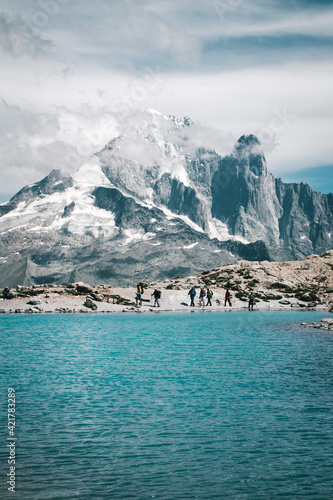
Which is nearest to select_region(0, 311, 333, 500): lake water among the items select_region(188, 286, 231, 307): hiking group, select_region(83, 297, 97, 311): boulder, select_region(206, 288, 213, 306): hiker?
select_region(83, 297, 97, 311): boulder

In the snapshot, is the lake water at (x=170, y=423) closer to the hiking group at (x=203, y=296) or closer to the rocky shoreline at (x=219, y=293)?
the rocky shoreline at (x=219, y=293)

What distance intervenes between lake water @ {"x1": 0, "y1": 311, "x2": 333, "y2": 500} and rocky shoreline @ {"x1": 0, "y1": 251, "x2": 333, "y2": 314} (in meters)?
44.2

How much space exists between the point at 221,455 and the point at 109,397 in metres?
6.99

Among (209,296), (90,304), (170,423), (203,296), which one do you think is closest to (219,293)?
(209,296)

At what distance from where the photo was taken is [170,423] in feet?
54.2

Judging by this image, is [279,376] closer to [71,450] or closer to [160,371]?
[160,371]

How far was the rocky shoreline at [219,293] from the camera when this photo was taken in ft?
251

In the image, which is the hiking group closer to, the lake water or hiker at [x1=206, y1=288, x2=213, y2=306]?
hiker at [x1=206, y1=288, x2=213, y2=306]

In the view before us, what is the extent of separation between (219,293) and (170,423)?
7775 cm

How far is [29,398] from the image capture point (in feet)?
63.6

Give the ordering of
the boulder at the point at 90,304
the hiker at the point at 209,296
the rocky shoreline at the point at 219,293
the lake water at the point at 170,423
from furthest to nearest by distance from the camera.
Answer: the hiker at the point at 209,296 → the rocky shoreline at the point at 219,293 → the boulder at the point at 90,304 → the lake water at the point at 170,423

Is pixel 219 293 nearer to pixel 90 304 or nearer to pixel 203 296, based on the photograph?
pixel 203 296

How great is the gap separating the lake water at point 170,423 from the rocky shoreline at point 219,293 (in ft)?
145

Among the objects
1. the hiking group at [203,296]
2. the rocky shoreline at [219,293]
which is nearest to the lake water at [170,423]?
the rocky shoreline at [219,293]
